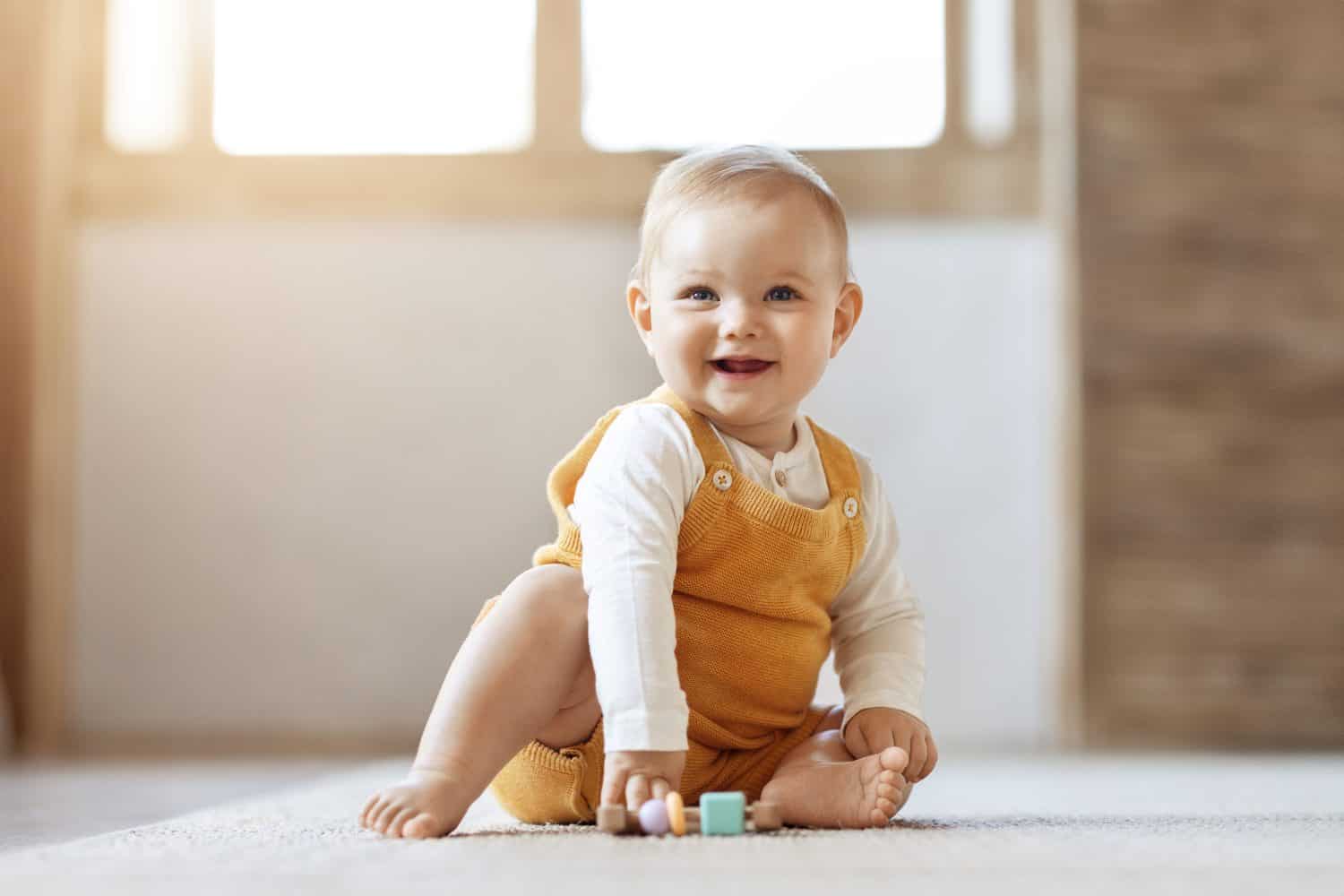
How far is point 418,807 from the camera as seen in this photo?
0.87 metres

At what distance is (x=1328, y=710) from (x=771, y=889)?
2003 mm

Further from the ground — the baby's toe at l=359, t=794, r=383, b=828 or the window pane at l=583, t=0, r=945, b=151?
the window pane at l=583, t=0, r=945, b=151

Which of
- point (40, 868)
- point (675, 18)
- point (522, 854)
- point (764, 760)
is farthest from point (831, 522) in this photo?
point (675, 18)

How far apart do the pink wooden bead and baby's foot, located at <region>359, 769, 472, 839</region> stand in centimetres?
12

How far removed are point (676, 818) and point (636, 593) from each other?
15 centimetres

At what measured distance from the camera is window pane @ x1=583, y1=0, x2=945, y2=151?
2541 millimetres

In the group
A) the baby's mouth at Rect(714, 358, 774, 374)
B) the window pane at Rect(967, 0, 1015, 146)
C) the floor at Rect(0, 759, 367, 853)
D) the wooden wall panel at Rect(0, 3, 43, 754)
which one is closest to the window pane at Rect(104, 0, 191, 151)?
the wooden wall panel at Rect(0, 3, 43, 754)

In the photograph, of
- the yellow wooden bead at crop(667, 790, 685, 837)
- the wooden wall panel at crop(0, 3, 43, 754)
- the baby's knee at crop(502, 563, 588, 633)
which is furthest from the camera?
the wooden wall panel at crop(0, 3, 43, 754)

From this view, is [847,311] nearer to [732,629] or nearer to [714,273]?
[714,273]

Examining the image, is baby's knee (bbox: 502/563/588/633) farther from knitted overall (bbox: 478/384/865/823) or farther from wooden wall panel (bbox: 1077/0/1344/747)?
wooden wall panel (bbox: 1077/0/1344/747)

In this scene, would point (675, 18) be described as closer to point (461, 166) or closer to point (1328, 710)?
point (461, 166)

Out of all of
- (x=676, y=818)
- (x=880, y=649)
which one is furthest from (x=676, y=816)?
(x=880, y=649)

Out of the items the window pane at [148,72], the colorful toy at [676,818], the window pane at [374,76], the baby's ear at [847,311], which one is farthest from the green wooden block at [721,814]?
the window pane at [148,72]

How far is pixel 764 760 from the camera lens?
103 centimetres
